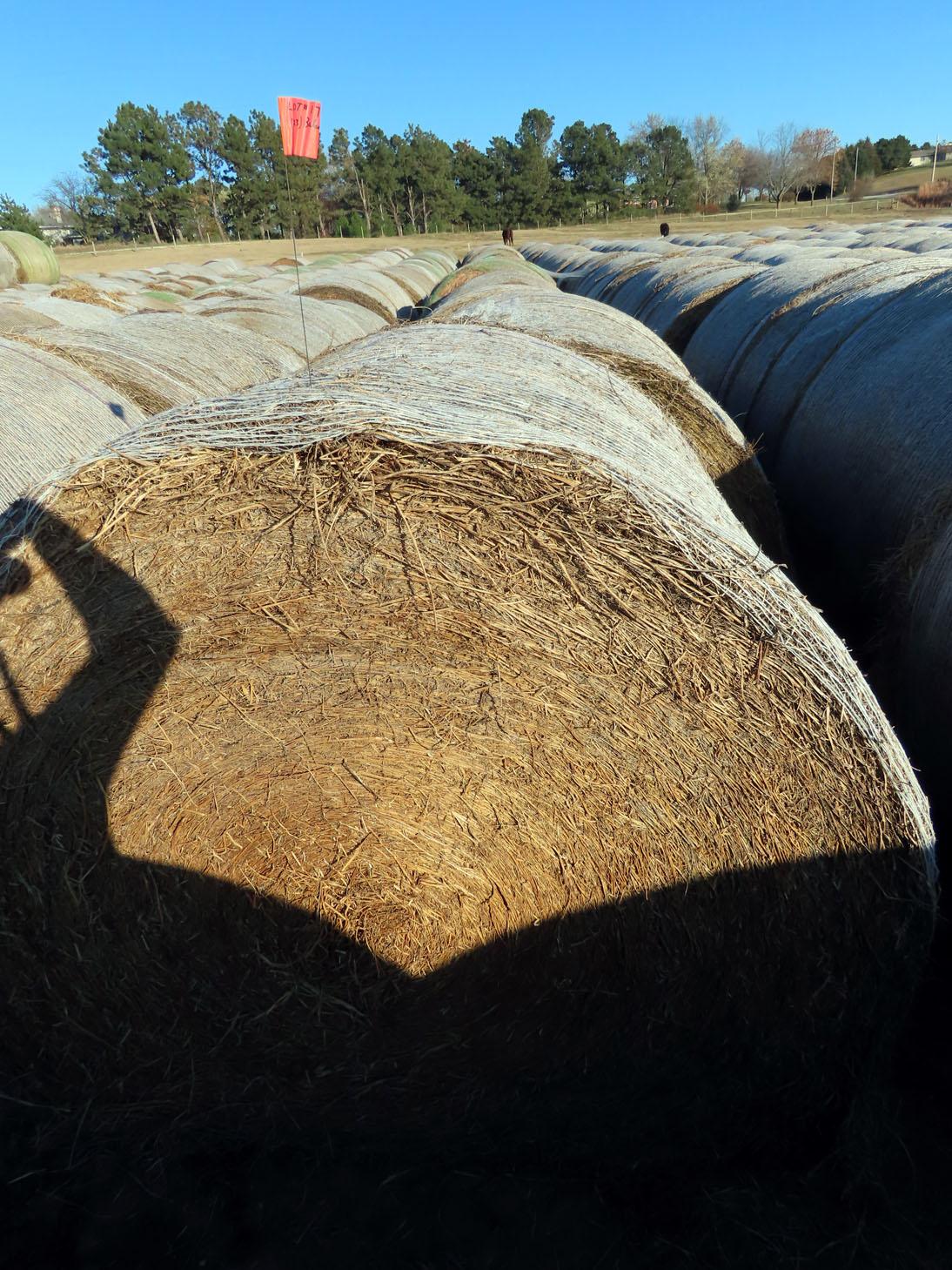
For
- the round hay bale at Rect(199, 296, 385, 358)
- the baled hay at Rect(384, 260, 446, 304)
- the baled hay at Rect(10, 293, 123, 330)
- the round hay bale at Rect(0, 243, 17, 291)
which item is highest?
the round hay bale at Rect(0, 243, 17, 291)

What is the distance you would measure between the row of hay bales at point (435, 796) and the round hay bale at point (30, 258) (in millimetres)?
18426


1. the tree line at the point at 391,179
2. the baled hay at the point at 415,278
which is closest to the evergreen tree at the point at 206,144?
the tree line at the point at 391,179

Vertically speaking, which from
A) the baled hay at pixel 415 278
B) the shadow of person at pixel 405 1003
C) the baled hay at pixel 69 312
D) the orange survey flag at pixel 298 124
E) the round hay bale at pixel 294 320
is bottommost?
the shadow of person at pixel 405 1003

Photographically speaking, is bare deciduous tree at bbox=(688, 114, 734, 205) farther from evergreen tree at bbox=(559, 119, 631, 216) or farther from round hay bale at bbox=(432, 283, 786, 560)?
round hay bale at bbox=(432, 283, 786, 560)

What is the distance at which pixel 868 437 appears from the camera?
3.53 meters

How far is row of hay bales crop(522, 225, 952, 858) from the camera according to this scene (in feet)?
8.50

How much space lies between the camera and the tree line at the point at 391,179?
164ft

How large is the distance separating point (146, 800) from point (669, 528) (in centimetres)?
150

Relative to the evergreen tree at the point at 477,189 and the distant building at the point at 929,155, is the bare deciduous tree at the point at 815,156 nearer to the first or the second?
the distant building at the point at 929,155

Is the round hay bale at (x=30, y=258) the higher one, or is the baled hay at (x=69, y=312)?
the round hay bale at (x=30, y=258)

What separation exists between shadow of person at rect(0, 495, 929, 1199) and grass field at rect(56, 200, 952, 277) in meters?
34.0

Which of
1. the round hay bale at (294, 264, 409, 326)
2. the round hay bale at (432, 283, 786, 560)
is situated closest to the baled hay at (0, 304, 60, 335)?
the round hay bale at (294, 264, 409, 326)

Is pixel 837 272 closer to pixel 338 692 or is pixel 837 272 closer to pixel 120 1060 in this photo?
pixel 338 692

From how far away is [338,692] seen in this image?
6.84ft
